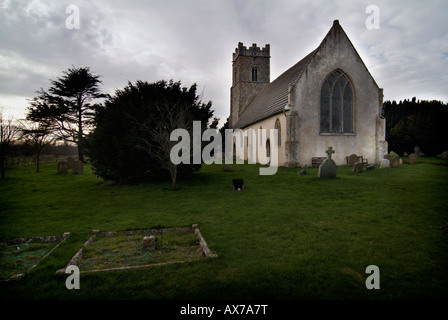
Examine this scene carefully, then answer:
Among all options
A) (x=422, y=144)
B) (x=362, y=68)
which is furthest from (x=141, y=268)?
(x=422, y=144)

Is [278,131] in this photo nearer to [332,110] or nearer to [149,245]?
[332,110]

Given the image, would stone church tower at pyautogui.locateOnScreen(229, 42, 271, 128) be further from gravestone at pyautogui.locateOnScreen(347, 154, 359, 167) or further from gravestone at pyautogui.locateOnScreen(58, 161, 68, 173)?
gravestone at pyautogui.locateOnScreen(58, 161, 68, 173)

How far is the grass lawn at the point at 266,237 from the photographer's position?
126 inches

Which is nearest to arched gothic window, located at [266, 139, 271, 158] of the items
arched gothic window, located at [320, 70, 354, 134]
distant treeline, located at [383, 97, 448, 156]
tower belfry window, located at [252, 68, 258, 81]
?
arched gothic window, located at [320, 70, 354, 134]

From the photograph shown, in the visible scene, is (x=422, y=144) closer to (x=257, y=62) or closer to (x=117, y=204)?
(x=257, y=62)

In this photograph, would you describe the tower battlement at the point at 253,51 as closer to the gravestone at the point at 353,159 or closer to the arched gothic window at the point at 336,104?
the arched gothic window at the point at 336,104

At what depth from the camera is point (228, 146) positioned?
35.4 m

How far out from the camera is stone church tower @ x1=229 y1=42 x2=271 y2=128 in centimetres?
3488

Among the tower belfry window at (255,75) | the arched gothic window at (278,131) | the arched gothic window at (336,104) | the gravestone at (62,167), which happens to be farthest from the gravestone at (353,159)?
the gravestone at (62,167)

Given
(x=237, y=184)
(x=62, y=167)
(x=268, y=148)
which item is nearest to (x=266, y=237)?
(x=237, y=184)

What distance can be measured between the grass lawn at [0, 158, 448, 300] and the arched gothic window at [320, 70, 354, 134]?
29.1 feet
